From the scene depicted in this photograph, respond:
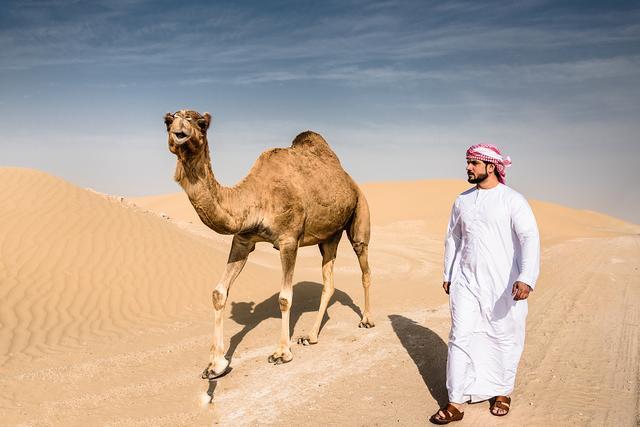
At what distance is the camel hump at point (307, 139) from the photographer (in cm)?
761

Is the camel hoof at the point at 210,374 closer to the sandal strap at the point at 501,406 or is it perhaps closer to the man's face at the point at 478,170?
the sandal strap at the point at 501,406

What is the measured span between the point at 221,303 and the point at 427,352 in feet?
8.71

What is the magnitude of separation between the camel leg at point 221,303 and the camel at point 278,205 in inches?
0.4

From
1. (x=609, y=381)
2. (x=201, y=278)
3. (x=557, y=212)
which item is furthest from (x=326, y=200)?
(x=557, y=212)

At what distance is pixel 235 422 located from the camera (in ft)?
16.0

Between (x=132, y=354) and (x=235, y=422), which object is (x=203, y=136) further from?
(x=132, y=354)

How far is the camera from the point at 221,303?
618 cm

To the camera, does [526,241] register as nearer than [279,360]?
Yes

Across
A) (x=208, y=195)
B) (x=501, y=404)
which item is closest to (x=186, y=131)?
(x=208, y=195)

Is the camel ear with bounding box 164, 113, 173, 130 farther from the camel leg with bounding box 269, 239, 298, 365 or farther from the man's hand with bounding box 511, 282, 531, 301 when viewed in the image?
the man's hand with bounding box 511, 282, 531, 301

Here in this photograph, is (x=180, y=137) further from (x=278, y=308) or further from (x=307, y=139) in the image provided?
(x=278, y=308)

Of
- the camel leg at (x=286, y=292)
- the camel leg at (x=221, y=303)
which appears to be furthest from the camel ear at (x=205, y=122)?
the camel leg at (x=286, y=292)

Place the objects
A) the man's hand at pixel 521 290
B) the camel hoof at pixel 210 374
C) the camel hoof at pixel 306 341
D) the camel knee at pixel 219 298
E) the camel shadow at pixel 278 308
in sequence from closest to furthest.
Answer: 1. the man's hand at pixel 521 290
2. the camel hoof at pixel 210 374
3. the camel knee at pixel 219 298
4. the camel hoof at pixel 306 341
5. the camel shadow at pixel 278 308

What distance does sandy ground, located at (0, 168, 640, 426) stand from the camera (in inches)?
203
